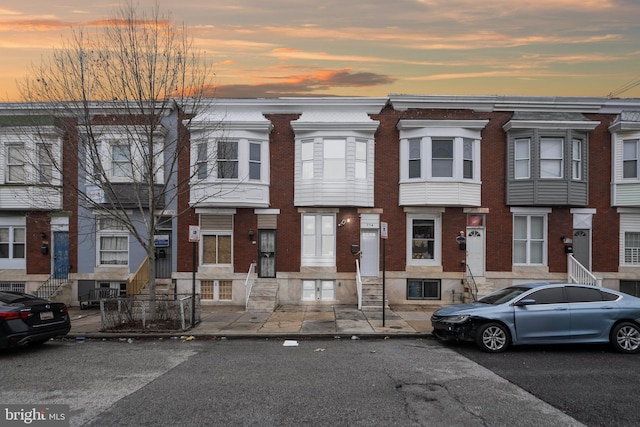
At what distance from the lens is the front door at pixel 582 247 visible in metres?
18.8

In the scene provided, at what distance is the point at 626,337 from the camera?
1036 cm

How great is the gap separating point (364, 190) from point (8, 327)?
1238cm

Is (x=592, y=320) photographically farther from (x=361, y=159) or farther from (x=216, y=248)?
(x=216, y=248)

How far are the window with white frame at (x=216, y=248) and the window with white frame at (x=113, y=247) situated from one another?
126 inches

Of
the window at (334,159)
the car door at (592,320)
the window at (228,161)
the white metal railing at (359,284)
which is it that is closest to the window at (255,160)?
the window at (228,161)

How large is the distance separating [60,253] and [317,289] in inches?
418

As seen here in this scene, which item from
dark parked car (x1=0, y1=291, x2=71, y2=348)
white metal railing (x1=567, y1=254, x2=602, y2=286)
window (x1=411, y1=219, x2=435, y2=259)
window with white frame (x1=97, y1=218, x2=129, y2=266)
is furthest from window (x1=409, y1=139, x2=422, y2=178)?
dark parked car (x1=0, y1=291, x2=71, y2=348)

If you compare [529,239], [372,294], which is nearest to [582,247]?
[529,239]

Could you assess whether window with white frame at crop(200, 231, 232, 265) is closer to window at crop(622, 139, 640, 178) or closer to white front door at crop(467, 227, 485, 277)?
white front door at crop(467, 227, 485, 277)

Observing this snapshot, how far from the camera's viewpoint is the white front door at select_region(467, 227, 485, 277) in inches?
731

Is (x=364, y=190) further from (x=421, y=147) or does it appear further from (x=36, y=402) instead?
(x=36, y=402)

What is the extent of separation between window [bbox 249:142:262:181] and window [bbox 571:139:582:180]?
40.4 ft

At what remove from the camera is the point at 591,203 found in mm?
18719

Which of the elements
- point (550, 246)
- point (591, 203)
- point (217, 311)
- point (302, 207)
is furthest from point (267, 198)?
point (591, 203)
